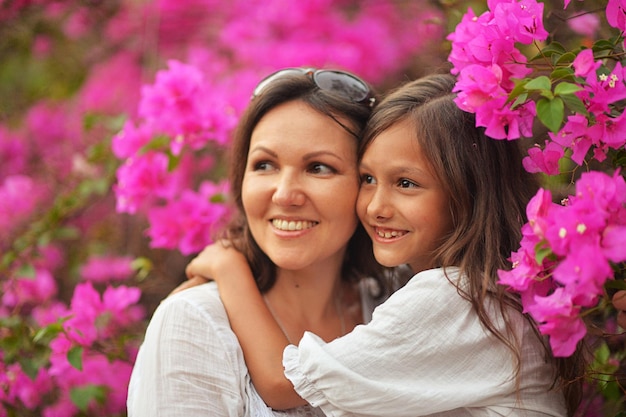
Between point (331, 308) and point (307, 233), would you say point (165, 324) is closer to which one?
point (307, 233)

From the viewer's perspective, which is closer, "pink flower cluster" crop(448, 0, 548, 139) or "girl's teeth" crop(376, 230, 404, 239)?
"pink flower cluster" crop(448, 0, 548, 139)

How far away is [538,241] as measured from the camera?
158 cm

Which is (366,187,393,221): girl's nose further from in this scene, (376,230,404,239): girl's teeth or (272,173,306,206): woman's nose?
(272,173,306,206): woman's nose

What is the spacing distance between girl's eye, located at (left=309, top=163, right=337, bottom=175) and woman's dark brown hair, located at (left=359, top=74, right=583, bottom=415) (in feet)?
0.57

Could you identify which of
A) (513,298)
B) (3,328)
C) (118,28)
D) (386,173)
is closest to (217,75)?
(118,28)

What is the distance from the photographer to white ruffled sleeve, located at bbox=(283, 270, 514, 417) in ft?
5.90

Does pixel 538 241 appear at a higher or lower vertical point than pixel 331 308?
higher

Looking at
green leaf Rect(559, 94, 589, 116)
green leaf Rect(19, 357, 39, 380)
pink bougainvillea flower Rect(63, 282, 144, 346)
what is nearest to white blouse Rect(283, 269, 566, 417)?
green leaf Rect(559, 94, 589, 116)

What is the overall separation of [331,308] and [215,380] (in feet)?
2.11

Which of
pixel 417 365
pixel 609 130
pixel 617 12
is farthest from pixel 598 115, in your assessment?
pixel 417 365

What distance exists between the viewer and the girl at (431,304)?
1.82 metres

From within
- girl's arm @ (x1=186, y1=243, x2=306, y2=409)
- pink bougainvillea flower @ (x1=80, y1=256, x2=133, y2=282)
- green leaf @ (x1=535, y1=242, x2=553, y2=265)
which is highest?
green leaf @ (x1=535, y1=242, x2=553, y2=265)

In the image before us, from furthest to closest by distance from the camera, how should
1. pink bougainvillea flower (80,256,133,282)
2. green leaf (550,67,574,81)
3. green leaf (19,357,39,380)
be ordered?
pink bougainvillea flower (80,256,133,282), green leaf (19,357,39,380), green leaf (550,67,574,81)

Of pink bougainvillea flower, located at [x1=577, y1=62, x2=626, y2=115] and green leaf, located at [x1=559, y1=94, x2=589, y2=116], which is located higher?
green leaf, located at [x1=559, y1=94, x2=589, y2=116]
